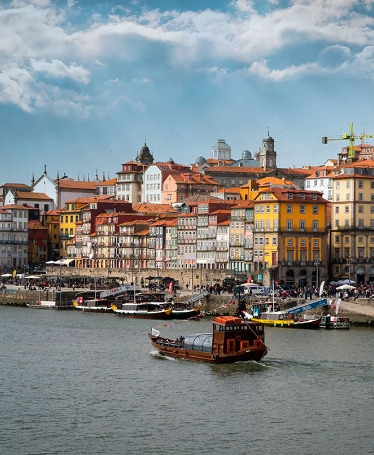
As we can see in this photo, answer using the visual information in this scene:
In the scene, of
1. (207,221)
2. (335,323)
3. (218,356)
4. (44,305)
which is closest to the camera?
(218,356)

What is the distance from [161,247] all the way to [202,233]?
7.80m

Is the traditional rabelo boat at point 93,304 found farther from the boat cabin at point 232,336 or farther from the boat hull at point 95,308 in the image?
the boat cabin at point 232,336

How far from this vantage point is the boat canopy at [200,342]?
7162 cm

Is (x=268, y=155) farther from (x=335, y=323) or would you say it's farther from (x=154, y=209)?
(x=335, y=323)

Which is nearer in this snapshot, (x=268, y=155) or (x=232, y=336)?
(x=232, y=336)

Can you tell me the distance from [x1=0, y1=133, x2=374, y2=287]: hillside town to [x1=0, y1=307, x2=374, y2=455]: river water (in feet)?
130

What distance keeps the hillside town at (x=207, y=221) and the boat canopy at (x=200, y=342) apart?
1884 inches

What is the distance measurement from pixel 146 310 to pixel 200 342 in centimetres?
3432

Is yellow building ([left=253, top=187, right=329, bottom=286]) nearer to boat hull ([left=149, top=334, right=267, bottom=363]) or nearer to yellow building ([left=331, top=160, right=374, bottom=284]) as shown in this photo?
yellow building ([left=331, top=160, right=374, bottom=284])

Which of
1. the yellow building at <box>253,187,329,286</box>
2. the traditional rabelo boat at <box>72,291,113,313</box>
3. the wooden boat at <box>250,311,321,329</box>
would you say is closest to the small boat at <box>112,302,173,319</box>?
the traditional rabelo boat at <box>72,291,113,313</box>

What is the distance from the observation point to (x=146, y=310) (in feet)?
349

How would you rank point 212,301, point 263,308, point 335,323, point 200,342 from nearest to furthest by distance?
point 200,342 < point 335,323 < point 263,308 < point 212,301

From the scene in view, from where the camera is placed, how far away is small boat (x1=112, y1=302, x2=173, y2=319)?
103688mm

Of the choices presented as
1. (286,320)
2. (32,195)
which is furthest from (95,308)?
(32,195)
